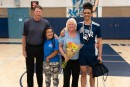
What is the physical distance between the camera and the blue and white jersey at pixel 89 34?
398 cm

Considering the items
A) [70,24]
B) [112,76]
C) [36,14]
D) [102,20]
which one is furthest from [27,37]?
[102,20]

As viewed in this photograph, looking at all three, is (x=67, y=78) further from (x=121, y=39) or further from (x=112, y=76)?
(x=121, y=39)

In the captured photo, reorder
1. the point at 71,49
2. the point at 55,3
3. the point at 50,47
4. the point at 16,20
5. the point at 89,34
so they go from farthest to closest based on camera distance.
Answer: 1. the point at 16,20
2. the point at 55,3
3. the point at 50,47
4. the point at 71,49
5. the point at 89,34

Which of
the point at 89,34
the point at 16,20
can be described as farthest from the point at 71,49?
the point at 16,20

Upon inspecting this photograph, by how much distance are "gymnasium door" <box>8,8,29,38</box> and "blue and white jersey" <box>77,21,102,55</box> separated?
492 inches

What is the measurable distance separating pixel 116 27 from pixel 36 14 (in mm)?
11428

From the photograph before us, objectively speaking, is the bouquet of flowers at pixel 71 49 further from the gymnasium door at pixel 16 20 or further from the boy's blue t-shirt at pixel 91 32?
the gymnasium door at pixel 16 20

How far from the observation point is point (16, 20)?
1614cm

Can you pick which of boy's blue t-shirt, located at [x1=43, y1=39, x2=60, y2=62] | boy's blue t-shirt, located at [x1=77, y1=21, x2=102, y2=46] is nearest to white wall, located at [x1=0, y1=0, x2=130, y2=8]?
boy's blue t-shirt, located at [x1=43, y1=39, x2=60, y2=62]

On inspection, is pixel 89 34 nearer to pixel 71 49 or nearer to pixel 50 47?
pixel 71 49

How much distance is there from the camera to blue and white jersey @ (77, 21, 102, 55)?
13.1 feet

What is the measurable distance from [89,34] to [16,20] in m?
12.9

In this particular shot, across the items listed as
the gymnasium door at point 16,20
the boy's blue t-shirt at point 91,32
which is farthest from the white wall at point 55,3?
the boy's blue t-shirt at point 91,32

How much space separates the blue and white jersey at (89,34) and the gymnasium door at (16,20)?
12495mm
